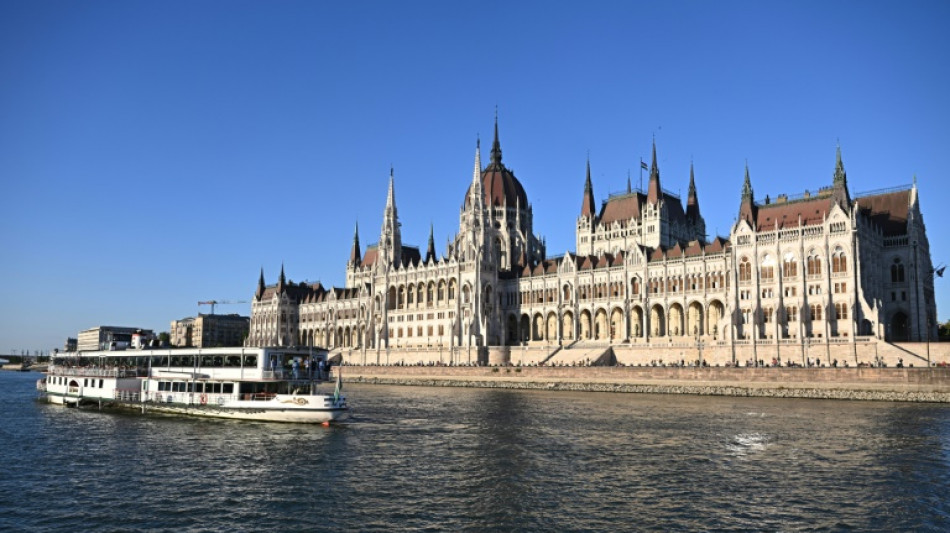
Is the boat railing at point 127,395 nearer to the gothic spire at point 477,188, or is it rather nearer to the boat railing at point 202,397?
the boat railing at point 202,397

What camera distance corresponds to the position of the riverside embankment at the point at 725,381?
65.9m

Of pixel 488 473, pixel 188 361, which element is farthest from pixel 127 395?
pixel 488 473

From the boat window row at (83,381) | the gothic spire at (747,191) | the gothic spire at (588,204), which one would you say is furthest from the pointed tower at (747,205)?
the boat window row at (83,381)

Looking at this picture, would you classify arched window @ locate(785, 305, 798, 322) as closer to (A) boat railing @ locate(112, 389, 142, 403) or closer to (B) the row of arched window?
(B) the row of arched window

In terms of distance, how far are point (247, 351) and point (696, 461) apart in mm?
31154

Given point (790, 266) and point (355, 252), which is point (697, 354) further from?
point (355, 252)

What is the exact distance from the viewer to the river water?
1017 inches

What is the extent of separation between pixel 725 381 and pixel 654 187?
57957 mm

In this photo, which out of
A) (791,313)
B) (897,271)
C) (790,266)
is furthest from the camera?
(897,271)

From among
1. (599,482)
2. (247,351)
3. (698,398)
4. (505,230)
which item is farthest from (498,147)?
(599,482)

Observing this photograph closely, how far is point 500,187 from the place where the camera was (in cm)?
14712

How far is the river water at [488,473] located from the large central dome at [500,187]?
300ft

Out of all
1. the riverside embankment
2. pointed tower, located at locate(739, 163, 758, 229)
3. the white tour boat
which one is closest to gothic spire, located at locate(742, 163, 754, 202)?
pointed tower, located at locate(739, 163, 758, 229)

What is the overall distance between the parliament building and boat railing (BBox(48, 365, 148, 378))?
5658 cm
